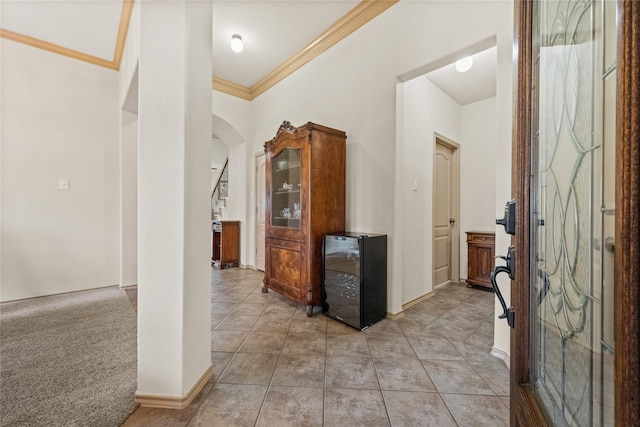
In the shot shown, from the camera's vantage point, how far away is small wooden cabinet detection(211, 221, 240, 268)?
4.77m

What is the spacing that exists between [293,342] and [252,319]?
0.62 meters

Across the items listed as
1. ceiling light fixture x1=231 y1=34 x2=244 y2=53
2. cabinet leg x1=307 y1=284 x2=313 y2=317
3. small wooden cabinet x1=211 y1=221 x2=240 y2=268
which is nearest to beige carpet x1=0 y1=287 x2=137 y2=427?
cabinet leg x1=307 y1=284 x2=313 y2=317

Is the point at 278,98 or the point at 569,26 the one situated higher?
the point at 278,98

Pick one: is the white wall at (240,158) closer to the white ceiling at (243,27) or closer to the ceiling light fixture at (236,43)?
the white ceiling at (243,27)

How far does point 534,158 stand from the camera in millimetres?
713

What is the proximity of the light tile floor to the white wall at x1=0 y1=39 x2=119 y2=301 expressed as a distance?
233 cm

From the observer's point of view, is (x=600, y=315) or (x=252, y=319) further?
(x=252, y=319)

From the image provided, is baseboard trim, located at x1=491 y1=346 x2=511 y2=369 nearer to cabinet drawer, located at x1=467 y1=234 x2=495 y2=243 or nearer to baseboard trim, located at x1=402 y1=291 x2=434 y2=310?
baseboard trim, located at x1=402 y1=291 x2=434 y2=310

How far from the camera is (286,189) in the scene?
3.08 meters

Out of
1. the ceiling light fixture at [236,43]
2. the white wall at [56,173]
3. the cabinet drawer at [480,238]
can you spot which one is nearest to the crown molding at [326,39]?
the ceiling light fixture at [236,43]

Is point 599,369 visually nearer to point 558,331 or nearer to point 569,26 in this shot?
point 558,331

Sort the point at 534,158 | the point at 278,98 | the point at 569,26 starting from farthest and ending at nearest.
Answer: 1. the point at 278,98
2. the point at 534,158
3. the point at 569,26

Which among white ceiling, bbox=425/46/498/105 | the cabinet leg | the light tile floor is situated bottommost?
the light tile floor

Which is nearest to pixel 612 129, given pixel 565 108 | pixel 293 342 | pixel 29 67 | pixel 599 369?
pixel 565 108
